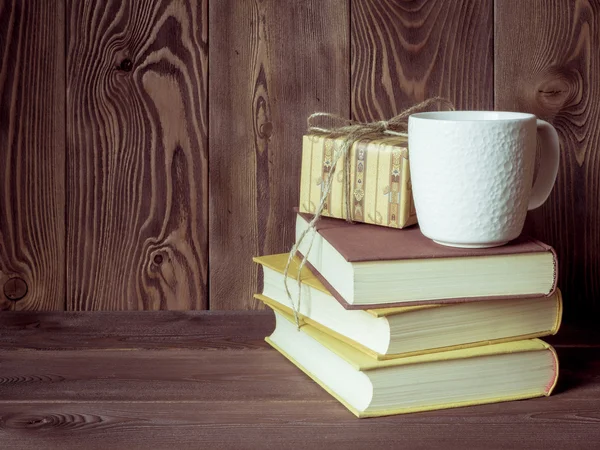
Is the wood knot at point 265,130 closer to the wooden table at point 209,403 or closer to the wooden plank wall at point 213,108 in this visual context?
the wooden plank wall at point 213,108

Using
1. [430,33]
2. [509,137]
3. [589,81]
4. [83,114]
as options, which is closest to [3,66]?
[83,114]

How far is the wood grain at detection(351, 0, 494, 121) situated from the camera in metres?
1.04

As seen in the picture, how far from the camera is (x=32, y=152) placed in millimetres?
1049

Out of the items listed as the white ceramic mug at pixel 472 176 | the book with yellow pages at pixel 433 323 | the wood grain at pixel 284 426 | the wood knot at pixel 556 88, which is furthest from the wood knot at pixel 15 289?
the wood knot at pixel 556 88

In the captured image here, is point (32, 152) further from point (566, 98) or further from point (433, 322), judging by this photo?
point (566, 98)

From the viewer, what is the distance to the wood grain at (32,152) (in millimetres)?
1028

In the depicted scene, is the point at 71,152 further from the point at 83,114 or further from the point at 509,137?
the point at 509,137

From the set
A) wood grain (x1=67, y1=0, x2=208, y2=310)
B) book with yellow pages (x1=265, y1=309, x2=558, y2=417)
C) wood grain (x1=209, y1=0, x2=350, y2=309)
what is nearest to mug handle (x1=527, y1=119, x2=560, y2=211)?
book with yellow pages (x1=265, y1=309, x2=558, y2=417)

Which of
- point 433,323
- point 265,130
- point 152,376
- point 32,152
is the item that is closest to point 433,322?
point 433,323

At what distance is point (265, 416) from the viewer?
2.47ft

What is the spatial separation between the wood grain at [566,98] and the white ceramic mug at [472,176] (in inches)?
10.7

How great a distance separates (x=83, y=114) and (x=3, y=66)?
0.37 feet

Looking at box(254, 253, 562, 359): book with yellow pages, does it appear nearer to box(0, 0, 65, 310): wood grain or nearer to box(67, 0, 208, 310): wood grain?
box(67, 0, 208, 310): wood grain

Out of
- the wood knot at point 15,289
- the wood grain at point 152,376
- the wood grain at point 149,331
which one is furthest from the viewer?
the wood knot at point 15,289
